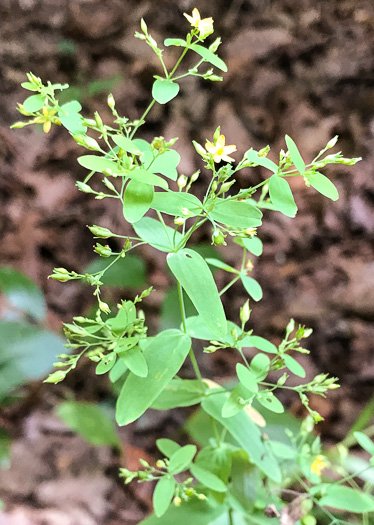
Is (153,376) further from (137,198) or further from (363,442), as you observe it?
(363,442)

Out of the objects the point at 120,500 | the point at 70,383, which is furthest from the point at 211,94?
the point at 120,500

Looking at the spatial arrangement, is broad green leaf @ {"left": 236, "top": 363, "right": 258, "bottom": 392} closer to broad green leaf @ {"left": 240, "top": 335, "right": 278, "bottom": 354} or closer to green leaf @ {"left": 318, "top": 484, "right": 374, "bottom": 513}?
broad green leaf @ {"left": 240, "top": 335, "right": 278, "bottom": 354}

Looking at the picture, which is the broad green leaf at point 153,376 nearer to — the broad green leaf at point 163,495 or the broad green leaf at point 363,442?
the broad green leaf at point 163,495

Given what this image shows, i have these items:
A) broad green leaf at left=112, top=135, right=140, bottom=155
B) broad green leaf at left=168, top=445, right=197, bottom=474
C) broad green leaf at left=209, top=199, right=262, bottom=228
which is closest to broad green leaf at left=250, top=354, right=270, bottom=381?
broad green leaf at left=168, top=445, right=197, bottom=474

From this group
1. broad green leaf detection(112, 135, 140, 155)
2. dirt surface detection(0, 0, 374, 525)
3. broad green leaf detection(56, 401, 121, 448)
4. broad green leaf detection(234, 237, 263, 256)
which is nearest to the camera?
broad green leaf detection(112, 135, 140, 155)

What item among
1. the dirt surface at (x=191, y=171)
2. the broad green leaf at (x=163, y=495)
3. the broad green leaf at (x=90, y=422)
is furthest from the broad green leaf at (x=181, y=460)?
the dirt surface at (x=191, y=171)

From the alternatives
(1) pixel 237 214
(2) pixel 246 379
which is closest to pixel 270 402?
(2) pixel 246 379
